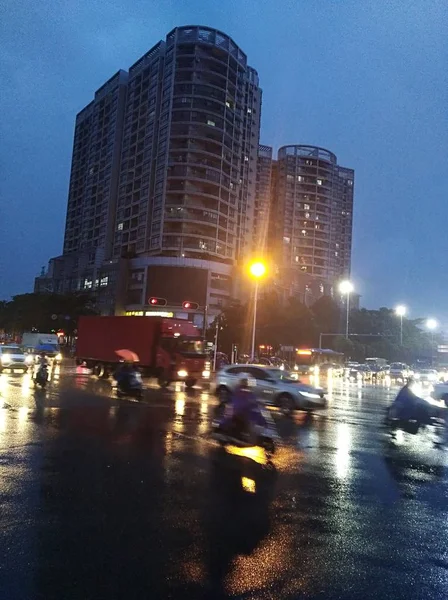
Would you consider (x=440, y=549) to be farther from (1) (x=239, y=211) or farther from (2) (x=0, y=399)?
A: (1) (x=239, y=211)

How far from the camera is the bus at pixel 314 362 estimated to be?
58.9 meters

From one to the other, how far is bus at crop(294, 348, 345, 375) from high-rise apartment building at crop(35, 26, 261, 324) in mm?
20275

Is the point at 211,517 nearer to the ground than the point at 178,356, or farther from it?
nearer to the ground

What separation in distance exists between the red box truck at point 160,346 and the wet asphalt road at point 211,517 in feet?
43.2

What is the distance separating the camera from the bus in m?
58.9

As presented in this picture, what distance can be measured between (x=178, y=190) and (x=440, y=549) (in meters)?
82.7

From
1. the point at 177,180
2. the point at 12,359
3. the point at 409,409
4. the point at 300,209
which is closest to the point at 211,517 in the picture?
the point at 409,409

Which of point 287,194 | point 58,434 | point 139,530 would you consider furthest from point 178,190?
point 139,530

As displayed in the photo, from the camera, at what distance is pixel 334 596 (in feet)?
13.9

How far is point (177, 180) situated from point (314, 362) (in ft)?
127

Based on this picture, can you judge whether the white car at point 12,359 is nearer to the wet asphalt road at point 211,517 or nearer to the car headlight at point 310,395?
the wet asphalt road at point 211,517

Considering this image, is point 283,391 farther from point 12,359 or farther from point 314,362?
point 314,362

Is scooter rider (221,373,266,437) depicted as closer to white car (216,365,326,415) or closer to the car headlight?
white car (216,365,326,415)

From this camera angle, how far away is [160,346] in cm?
2591
